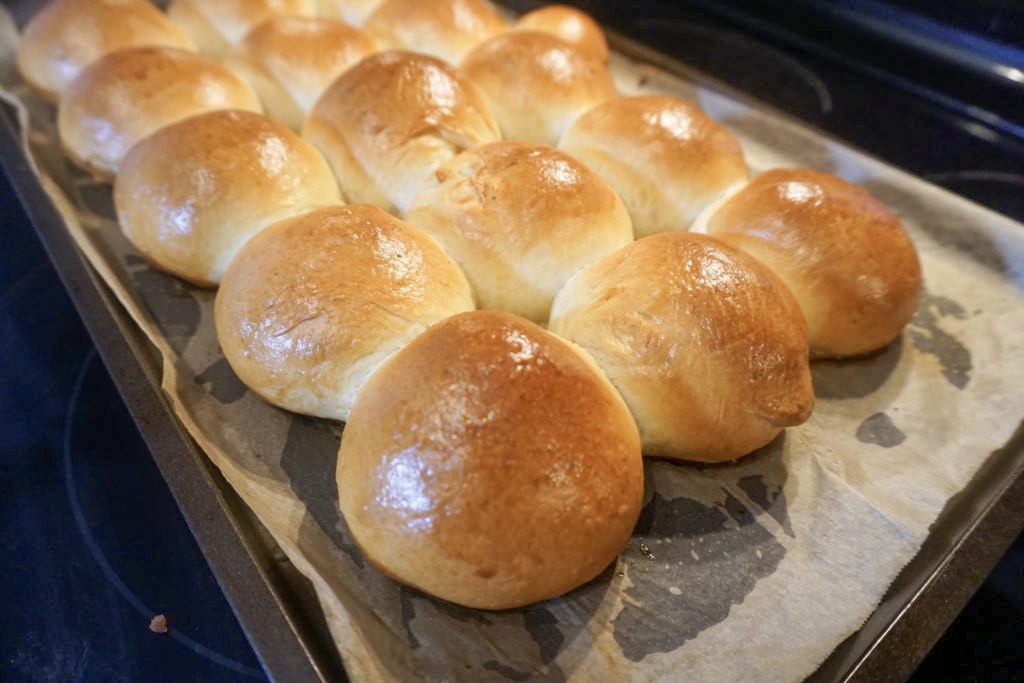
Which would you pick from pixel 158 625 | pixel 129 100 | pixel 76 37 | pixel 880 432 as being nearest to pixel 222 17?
pixel 76 37

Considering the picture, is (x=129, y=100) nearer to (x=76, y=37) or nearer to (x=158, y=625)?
(x=76, y=37)

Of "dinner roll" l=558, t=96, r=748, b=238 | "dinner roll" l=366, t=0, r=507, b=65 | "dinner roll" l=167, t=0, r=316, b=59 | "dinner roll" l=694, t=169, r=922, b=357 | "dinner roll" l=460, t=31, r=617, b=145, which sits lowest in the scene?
"dinner roll" l=694, t=169, r=922, b=357

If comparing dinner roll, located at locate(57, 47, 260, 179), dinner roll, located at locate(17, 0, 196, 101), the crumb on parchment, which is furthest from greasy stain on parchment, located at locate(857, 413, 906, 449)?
dinner roll, located at locate(17, 0, 196, 101)

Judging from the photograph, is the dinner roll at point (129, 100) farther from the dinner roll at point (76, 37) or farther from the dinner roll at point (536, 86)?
the dinner roll at point (536, 86)

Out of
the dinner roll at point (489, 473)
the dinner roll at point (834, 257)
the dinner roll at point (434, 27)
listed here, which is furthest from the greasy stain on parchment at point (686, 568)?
the dinner roll at point (434, 27)

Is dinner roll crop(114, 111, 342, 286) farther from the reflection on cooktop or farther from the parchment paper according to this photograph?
the reflection on cooktop

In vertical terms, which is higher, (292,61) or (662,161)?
(292,61)

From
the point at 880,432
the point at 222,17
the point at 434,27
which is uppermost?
the point at 222,17

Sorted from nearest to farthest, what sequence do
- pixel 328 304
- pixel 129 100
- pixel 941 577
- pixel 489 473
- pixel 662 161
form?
pixel 489 473
pixel 941 577
pixel 328 304
pixel 662 161
pixel 129 100
